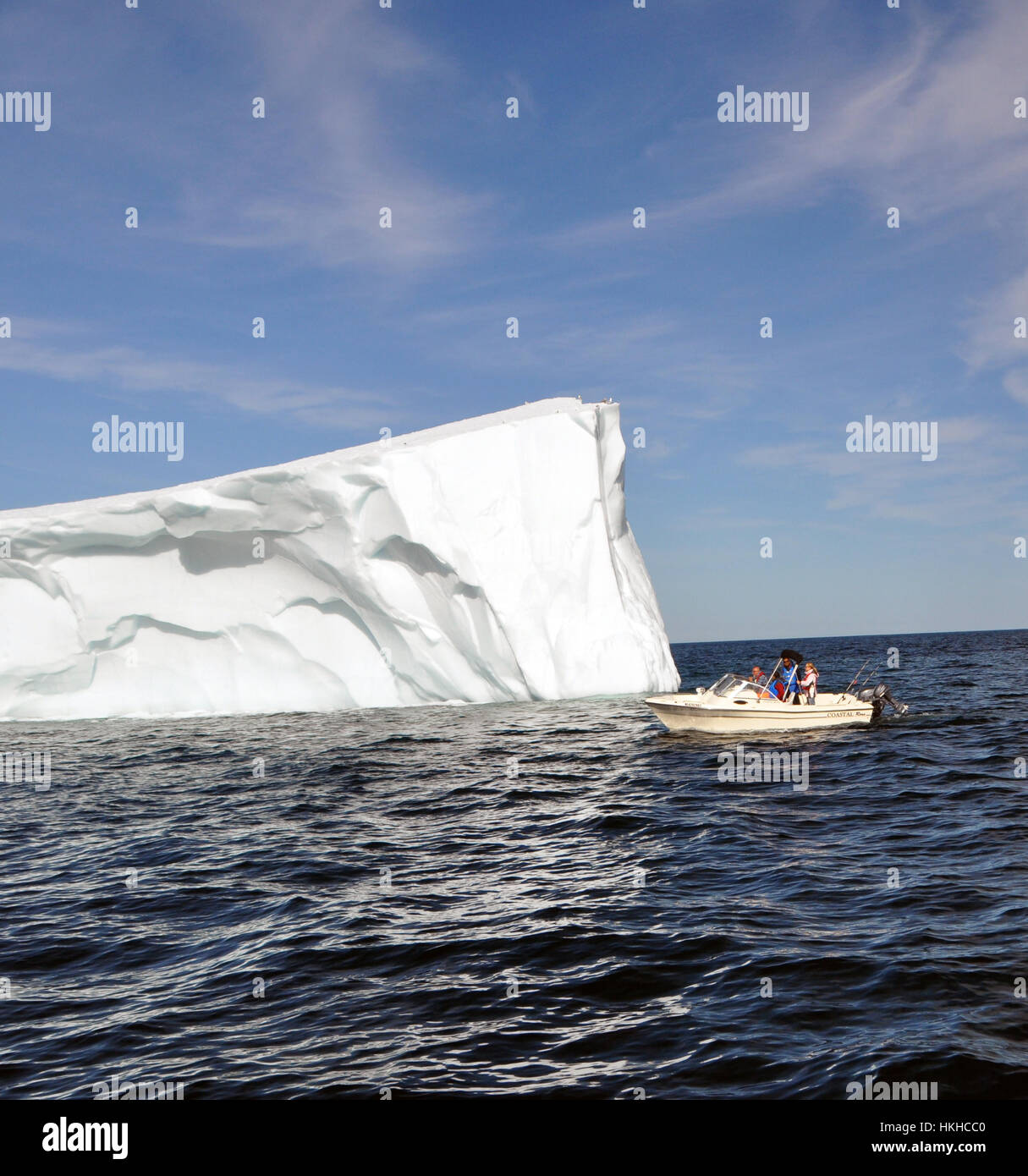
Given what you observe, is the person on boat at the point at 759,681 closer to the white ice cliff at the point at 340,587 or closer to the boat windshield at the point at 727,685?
the boat windshield at the point at 727,685

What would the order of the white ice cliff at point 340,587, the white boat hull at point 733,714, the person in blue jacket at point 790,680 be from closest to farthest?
1. the white boat hull at point 733,714
2. the person in blue jacket at point 790,680
3. the white ice cliff at point 340,587

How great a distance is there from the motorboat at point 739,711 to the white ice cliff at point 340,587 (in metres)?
6.71

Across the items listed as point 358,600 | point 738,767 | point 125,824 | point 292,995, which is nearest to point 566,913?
point 292,995

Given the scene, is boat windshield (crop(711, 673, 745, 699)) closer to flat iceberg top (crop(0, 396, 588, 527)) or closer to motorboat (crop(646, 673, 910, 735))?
motorboat (crop(646, 673, 910, 735))

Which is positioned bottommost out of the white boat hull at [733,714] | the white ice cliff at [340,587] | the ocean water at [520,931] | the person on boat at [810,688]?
the ocean water at [520,931]

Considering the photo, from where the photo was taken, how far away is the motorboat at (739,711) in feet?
62.1

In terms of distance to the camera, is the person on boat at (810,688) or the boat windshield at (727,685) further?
the person on boat at (810,688)

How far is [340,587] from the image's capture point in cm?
2584

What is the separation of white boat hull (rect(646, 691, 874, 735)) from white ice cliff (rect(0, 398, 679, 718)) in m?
6.75

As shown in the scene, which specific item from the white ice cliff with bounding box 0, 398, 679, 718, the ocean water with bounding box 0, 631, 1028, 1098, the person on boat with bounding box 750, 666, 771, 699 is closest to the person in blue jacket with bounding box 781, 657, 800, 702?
the person on boat with bounding box 750, 666, 771, 699

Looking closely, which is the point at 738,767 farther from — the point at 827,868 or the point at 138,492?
the point at 138,492

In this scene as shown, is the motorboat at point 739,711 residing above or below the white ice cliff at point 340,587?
below

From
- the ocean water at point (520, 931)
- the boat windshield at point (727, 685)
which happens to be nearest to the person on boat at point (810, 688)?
the boat windshield at point (727, 685)
